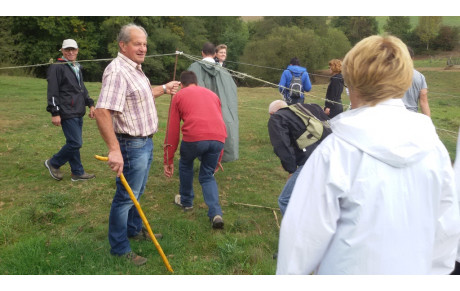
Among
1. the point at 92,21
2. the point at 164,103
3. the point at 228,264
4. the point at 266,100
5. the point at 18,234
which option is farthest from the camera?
the point at 92,21

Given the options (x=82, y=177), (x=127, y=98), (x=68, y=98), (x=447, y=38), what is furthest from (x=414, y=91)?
(x=447, y=38)

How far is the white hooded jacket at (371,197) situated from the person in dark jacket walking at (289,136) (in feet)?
6.43

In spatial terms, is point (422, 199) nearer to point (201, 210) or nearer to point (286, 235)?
point (286, 235)

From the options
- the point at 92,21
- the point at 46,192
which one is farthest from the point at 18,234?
the point at 92,21

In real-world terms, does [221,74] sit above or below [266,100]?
above

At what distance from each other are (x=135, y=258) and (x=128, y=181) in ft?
2.31

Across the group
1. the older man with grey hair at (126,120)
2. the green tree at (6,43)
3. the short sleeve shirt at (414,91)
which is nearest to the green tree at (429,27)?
the short sleeve shirt at (414,91)

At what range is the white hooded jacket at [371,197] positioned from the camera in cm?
134

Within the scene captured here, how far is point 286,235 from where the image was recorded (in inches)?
56.5

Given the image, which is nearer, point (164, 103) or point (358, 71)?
point (358, 71)

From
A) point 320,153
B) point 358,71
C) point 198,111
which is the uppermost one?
point 358,71

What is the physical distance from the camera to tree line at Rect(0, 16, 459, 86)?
27.8m

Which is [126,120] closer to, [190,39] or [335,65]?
[335,65]

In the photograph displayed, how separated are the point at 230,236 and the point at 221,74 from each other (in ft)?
8.12
